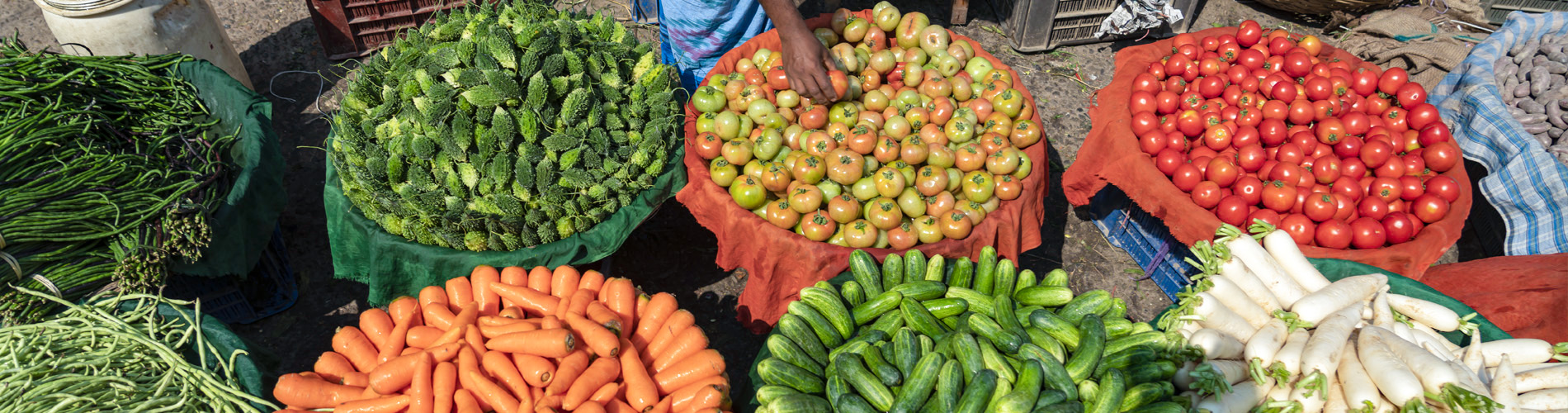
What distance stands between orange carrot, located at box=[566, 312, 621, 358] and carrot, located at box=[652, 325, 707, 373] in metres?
0.20

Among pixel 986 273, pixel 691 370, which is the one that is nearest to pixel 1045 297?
pixel 986 273

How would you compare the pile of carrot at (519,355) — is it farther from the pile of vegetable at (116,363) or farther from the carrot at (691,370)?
the pile of vegetable at (116,363)

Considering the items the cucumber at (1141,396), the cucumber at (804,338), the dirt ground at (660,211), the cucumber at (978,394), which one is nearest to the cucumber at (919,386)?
the cucumber at (978,394)

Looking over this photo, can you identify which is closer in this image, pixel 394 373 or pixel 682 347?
pixel 394 373

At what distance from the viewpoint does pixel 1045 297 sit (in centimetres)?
304

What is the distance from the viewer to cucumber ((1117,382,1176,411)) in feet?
8.16

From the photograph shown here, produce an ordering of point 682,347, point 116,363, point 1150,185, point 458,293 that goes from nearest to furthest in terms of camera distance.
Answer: point 116,363
point 682,347
point 458,293
point 1150,185

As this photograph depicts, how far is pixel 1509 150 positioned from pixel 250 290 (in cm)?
740

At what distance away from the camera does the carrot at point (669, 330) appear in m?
3.01

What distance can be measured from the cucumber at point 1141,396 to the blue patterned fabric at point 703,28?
9.76 ft

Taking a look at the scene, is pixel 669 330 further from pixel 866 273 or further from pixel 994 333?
pixel 994 333

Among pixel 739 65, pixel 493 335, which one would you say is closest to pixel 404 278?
pixel 493 335

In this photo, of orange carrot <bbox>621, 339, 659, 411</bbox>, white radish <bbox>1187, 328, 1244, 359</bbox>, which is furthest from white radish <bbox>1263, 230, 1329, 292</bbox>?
orange carrot <bbox>621, 339, 659, 411</bbox>

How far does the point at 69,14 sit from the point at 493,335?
13.0 feet
